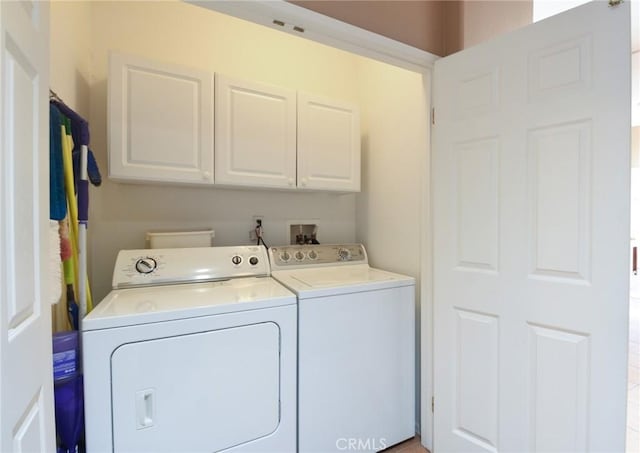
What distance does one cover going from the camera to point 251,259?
6.33 ft

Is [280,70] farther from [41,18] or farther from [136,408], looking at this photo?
[136,408]

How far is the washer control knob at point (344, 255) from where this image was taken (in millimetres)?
2250

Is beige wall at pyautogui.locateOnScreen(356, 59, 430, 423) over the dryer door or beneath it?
over

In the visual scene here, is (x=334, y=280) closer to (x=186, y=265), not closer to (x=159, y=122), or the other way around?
(x=186, y=265)

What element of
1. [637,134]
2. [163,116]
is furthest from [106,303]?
[637,134]

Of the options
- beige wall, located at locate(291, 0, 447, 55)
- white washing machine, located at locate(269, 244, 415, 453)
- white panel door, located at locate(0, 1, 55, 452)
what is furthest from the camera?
white washing machine, located at locate(269, 244, 415, 453)

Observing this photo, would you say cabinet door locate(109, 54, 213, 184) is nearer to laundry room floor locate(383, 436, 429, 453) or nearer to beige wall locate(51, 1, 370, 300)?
beige wall locate(51, 1, 370, 300)

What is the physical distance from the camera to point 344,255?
2262mm

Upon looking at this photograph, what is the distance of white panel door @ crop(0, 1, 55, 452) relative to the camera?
60cm

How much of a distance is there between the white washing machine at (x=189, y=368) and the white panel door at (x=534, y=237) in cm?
86

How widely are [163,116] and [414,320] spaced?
184cm

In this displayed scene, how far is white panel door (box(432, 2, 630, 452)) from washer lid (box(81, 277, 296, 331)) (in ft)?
3.00

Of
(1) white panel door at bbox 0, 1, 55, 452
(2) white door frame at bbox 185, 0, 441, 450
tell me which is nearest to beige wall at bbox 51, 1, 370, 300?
(1) white panel door at bbox 0, 1, 55, 452

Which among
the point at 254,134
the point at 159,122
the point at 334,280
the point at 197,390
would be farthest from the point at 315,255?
the point at 159,122
